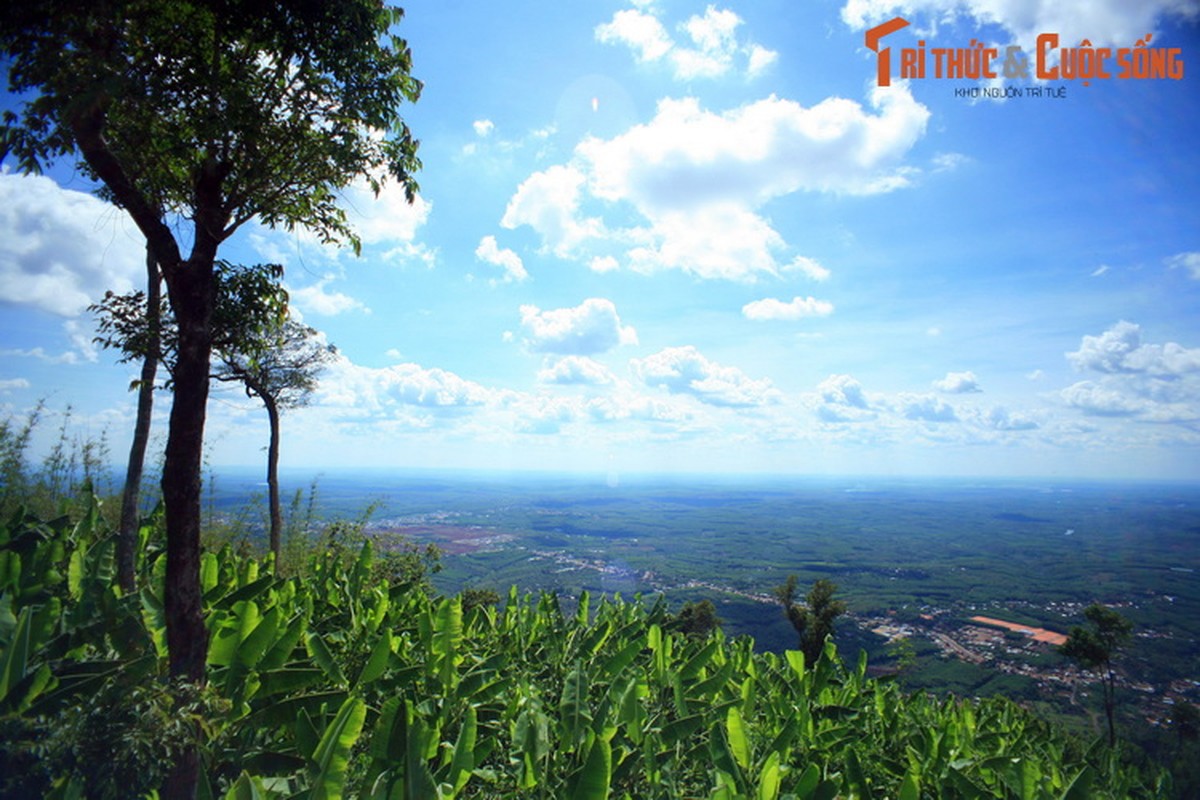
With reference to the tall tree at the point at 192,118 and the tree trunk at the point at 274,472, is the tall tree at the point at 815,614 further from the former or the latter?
the tall tree at the point at 192,118

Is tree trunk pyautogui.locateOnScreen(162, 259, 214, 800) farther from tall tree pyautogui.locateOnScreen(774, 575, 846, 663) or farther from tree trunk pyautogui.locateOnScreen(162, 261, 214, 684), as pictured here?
tall tree pyautogui.locateOnScreen(774, 575, 846, 663)

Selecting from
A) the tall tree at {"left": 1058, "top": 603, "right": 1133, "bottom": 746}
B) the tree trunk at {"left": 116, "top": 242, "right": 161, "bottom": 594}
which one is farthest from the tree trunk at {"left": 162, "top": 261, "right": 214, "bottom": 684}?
the tall tree at {"left": 1058, "top": 603, "right": 1133, "bottom": 746}

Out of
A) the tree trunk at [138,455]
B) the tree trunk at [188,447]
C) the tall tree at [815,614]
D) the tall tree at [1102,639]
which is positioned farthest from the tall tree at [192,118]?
the tall tree at [1102,639]

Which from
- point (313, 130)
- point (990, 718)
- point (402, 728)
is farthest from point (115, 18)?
point (990, 718)

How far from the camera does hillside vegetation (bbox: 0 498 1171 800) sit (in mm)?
2207

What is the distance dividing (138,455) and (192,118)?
3.68 metres

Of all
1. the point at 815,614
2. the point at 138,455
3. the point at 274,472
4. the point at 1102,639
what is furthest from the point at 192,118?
the point at 1102,639

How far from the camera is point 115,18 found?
3.13 m

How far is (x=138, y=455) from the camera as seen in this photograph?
5.31m

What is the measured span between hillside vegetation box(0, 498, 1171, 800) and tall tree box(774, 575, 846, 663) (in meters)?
19.5

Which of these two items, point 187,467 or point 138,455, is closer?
point 187,467

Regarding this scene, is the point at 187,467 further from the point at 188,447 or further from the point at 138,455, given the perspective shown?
the point at 138,455

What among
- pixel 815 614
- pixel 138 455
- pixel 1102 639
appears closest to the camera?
pixel 138 455

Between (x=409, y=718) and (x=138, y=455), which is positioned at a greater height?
(x=138, y=455)
